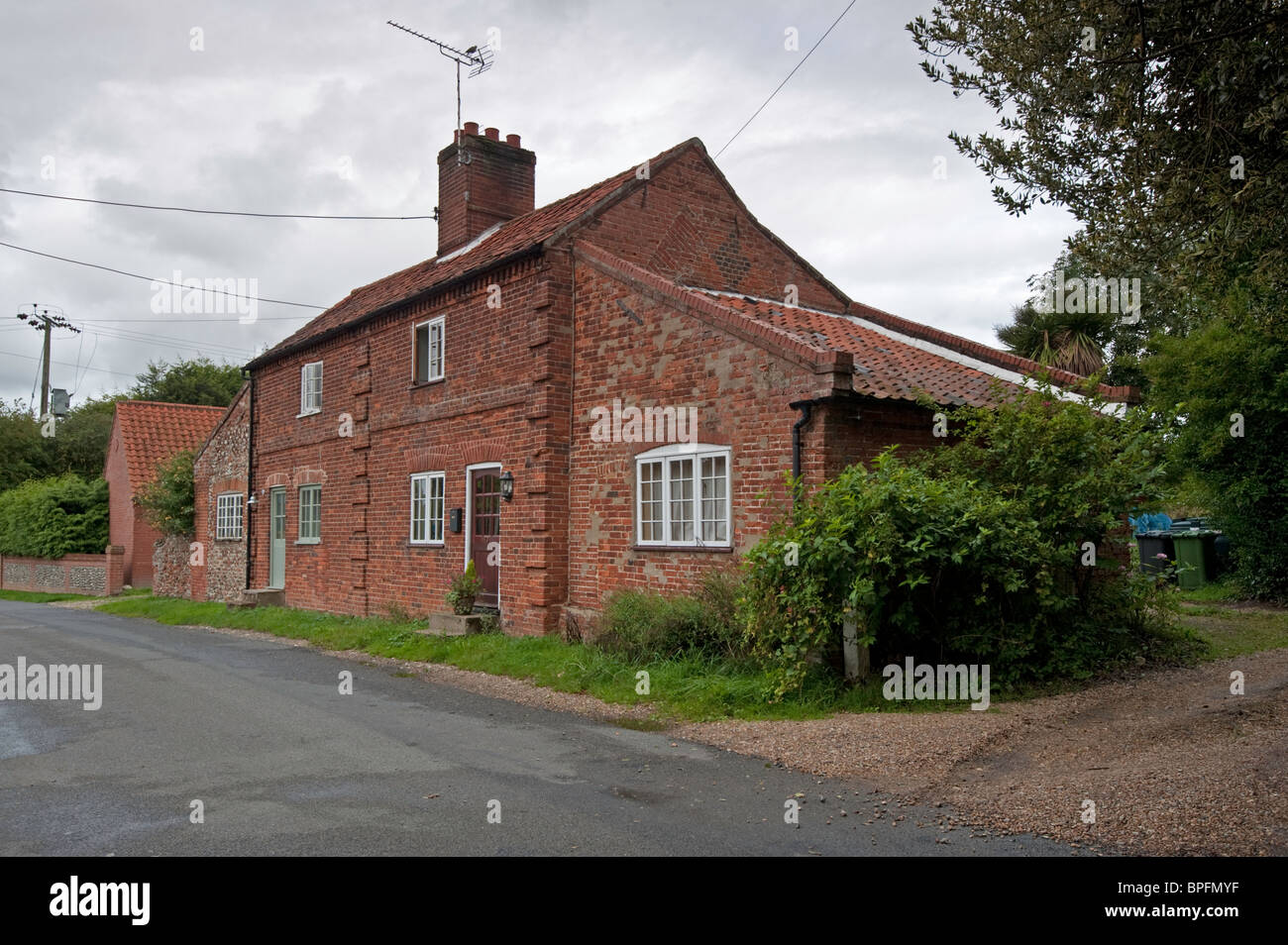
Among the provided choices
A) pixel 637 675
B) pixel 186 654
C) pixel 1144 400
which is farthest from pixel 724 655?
pixel 1144 400

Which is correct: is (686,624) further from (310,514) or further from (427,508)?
(310,514)

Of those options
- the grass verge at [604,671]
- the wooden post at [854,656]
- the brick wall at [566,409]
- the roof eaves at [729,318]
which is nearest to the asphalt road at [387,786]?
the grass verge at [604,671]

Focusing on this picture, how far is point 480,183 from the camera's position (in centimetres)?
1950

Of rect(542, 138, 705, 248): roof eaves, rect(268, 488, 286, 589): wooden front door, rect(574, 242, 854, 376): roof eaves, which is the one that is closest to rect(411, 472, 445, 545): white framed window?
rect(542, 138, 705, 248): roof eaves

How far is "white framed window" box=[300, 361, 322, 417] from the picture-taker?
2112cm

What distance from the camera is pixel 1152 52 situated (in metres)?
6.92

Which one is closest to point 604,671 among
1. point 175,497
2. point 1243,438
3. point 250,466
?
point 1243,438

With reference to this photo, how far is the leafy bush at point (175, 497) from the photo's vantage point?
26.9 metres

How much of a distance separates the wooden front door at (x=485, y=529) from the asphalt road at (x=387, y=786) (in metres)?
4.45

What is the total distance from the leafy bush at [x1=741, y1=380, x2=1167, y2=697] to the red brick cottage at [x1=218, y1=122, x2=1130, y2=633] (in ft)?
3.44

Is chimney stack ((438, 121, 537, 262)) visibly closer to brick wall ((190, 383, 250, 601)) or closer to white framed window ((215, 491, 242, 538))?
brick wall ((190, 383, 250, 601))
